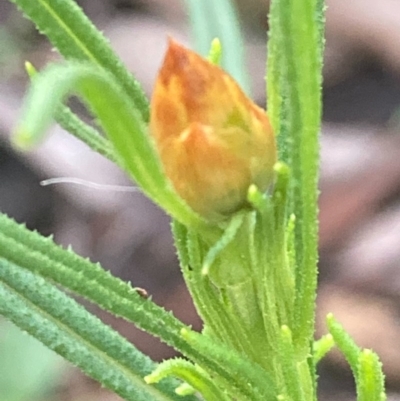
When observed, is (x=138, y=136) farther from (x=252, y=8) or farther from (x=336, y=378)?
(x=252, y=8)

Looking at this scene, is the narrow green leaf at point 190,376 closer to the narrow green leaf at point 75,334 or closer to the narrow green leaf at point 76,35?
the narrow green leaf at point 75,334

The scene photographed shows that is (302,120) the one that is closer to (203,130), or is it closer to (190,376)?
(203,130)

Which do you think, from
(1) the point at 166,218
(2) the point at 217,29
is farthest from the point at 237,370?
(1) the point at 166,218

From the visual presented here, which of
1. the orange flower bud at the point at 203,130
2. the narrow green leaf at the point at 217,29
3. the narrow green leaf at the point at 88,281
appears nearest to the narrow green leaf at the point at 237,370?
the narrow green leaf at the point at 88,281

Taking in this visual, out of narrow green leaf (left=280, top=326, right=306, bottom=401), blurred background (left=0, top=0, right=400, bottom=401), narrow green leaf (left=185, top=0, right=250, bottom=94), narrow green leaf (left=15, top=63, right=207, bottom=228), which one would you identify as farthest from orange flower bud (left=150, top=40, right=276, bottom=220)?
blurred background (left=0, top=0, right=400, bottom=401)

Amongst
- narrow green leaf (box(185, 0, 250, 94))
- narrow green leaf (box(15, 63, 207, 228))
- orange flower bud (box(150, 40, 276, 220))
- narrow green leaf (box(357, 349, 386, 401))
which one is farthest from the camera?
narrow green leaf (box(185, 0, 250, 94))

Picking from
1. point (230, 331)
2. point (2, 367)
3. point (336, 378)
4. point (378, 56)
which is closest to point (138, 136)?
point (230, 331)

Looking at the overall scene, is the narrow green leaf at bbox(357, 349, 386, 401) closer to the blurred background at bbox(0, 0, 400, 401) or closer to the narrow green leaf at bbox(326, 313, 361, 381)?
the narrow green leaf at bbox(326, 313, 361, 381)
